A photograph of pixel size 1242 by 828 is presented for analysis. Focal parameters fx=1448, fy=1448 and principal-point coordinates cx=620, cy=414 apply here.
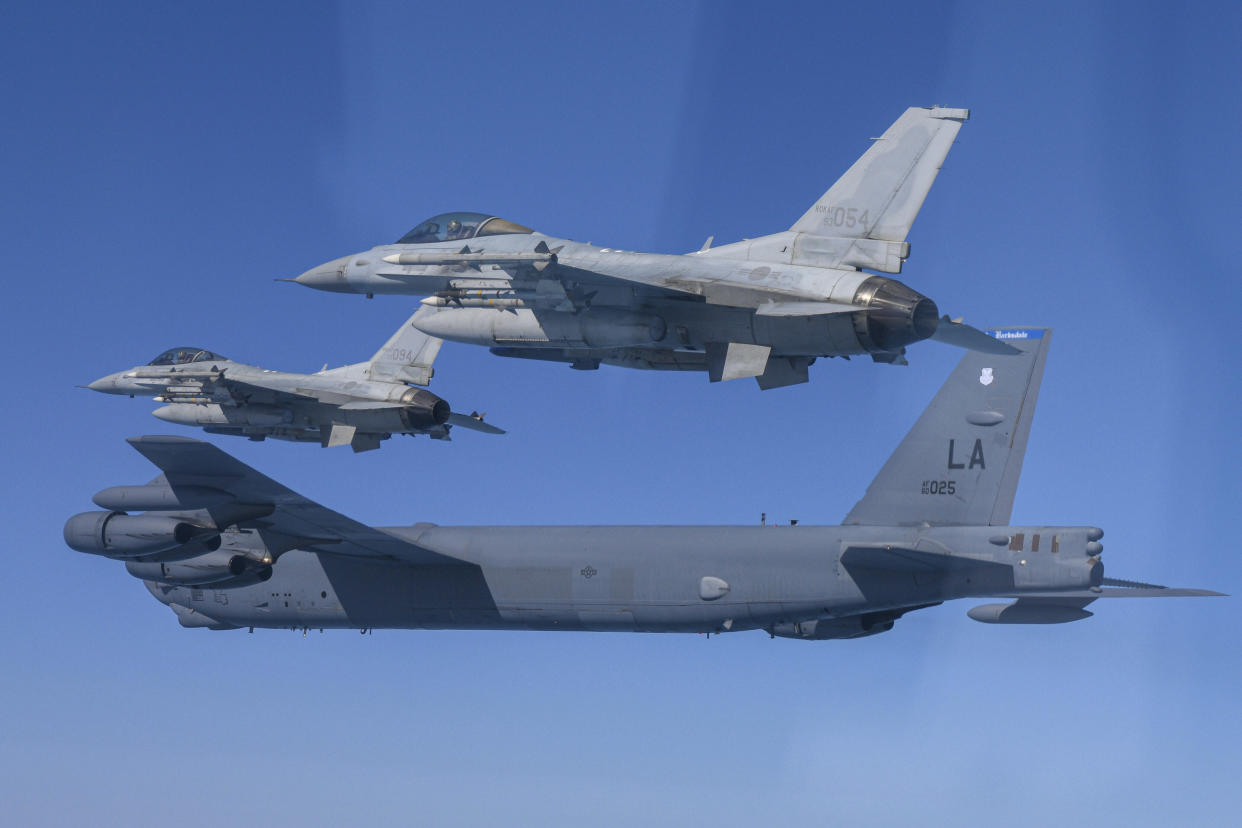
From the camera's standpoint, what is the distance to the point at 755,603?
107 feet

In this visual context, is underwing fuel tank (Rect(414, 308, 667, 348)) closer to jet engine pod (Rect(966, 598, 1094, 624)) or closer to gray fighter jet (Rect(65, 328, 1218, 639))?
gray fighter jet (Rect(65, 328, 1218, 639))

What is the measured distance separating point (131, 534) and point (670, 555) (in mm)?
11824

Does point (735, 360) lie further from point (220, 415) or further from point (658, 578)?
point (220, 415)

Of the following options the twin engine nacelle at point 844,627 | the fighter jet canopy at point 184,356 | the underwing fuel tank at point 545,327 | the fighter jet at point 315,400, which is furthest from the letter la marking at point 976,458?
the fighter jet canopy at point 184,356

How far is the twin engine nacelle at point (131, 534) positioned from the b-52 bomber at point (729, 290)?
26.7ft

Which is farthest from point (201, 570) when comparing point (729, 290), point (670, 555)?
point (729, 290)

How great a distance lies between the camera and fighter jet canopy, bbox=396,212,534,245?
27.2 meters

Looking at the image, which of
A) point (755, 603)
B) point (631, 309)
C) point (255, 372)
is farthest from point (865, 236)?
point (255, 372)

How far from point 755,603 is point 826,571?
178cm

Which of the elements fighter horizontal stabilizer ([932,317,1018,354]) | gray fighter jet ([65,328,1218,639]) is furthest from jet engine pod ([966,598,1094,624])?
fighter horizontal stabilizer ([932,317,1018,354])

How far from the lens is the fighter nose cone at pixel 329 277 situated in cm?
2784

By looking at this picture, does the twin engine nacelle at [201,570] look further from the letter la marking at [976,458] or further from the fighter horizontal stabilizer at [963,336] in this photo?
the fighter horizontal stabilizer at [963,336]

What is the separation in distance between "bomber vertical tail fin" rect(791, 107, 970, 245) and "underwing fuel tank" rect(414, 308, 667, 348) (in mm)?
3411

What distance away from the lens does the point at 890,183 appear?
25.1 m
